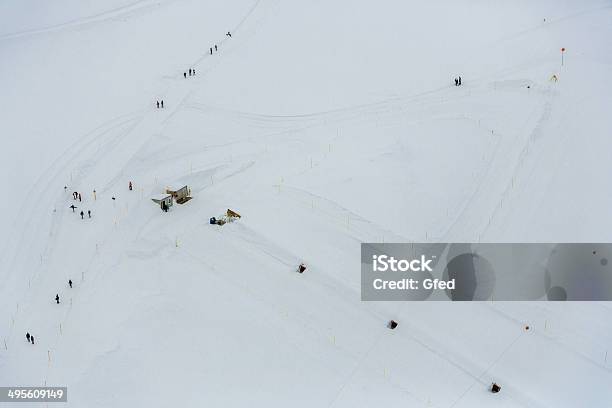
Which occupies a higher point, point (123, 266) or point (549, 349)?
point (123, 266)

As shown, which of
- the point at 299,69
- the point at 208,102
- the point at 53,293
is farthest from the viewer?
the point at 299,69

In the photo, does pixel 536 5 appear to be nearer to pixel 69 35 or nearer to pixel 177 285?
pixel 69 35

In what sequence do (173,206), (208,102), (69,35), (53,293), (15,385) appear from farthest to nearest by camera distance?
(69,35) < (208,102) < (173,206) < (53,293) < (15,385)

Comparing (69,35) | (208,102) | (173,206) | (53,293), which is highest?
(69,35)

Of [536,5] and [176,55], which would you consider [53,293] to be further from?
[536,5]

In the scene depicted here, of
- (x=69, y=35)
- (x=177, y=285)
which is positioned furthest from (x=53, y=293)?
(x=69, y=35)

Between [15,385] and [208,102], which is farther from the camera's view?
[208,102]

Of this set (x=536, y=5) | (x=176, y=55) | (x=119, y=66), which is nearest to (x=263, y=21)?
(x=176, y=55)
